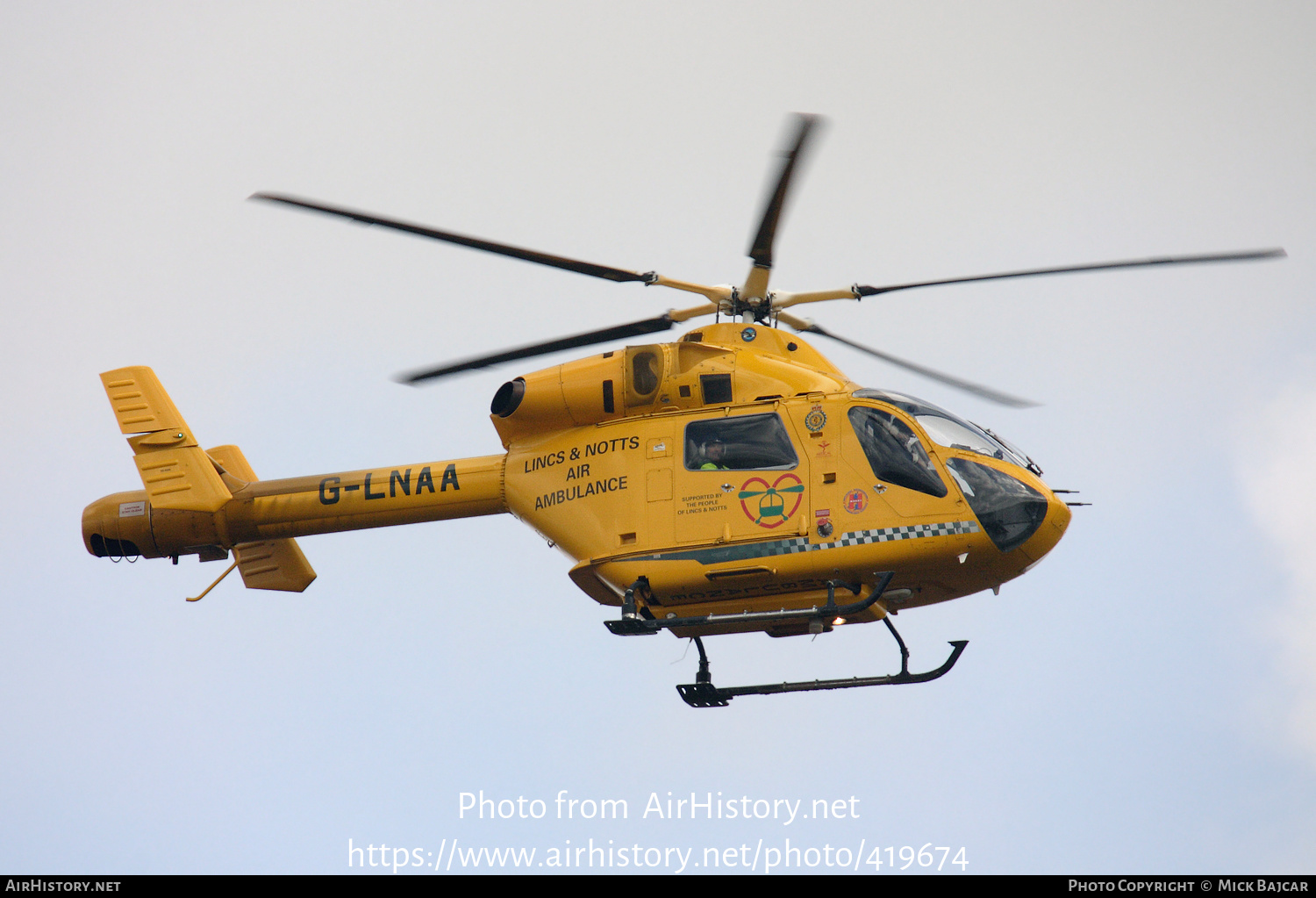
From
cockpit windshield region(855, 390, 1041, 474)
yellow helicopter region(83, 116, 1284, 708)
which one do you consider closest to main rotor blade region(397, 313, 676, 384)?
yellow helicopter region(83, 116, 1284, 708)

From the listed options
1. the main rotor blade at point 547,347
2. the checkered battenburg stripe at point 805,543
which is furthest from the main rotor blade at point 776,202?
the checkered battenburg stripe at point 805,543

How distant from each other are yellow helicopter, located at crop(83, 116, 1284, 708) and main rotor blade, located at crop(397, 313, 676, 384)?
0.02m

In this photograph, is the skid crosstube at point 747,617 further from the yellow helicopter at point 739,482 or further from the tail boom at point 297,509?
the tail boom at point 297,509

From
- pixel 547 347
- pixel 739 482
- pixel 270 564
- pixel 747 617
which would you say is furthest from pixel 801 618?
pixel 270 564

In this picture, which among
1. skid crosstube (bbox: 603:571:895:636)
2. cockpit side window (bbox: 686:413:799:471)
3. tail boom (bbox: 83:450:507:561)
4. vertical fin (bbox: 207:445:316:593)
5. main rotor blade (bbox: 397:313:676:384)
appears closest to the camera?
skid crosstube (bbox: 603:571:895:636)

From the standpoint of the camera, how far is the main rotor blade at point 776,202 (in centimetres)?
1401

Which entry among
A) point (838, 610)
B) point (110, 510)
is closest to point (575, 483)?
point (838, 610)

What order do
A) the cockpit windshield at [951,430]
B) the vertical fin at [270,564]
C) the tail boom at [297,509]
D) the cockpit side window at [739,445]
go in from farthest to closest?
the vertical fin at [270,564] → the tail boom at [297,509] → the cockpit side window at [739,445] → the cockpit windshield at [951,430]

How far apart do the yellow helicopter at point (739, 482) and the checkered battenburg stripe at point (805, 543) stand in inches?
0.5

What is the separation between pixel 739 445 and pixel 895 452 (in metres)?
1.58

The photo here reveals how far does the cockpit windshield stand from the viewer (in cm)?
1538

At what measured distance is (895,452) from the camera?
15281mm

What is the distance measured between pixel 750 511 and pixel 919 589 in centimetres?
183

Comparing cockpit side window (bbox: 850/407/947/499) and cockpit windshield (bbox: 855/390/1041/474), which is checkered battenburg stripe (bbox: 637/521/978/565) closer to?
cockpit side window (bbox: 850/407/947/499)
